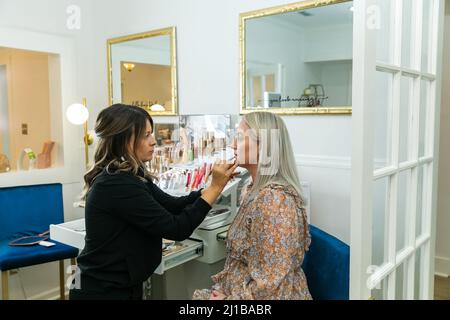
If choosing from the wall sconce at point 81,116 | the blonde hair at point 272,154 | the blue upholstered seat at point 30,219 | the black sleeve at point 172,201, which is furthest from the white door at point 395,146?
the wall sconce at point 81,116

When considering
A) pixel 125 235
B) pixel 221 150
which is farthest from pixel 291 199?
pixel 221 150

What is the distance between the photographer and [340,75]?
1845 millimetres

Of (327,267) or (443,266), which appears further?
(443,266)

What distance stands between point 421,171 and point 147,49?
70.4 inches

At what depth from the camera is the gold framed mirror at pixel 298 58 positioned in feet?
6.03

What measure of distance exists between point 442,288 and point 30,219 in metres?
2.80

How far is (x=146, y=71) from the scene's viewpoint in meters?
2.66

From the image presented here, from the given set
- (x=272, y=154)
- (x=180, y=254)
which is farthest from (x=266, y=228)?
(x=180, y=254)

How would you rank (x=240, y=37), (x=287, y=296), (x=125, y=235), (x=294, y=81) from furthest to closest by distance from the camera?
(x=240, y=37) < (x=294, y=81) < (x=125, y=235) < (x=287, y=296)

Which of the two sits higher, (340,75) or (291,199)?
(340,75)

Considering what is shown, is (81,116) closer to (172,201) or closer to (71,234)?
(71,234)

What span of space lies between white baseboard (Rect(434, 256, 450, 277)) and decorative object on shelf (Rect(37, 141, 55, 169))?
2948 mm

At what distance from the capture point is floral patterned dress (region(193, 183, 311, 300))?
4.01 feet

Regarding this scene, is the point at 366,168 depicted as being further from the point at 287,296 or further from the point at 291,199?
the point at 287,296
